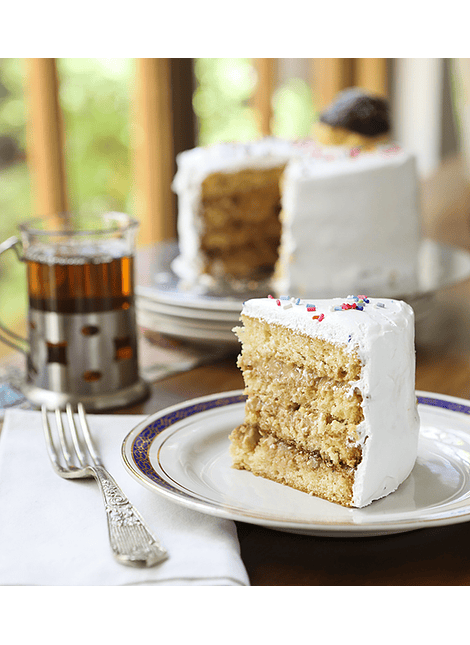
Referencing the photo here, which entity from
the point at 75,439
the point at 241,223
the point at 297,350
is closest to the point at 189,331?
the point at 75,439

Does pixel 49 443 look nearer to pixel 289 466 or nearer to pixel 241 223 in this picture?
pixel 289 466

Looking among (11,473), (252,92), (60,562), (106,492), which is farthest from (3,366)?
(252,92)

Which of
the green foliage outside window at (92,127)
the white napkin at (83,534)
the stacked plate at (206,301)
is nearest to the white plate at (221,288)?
the stacked plate at (206,301)

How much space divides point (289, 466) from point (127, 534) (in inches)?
11.3

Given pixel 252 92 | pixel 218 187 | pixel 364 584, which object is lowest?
pixel 364 584

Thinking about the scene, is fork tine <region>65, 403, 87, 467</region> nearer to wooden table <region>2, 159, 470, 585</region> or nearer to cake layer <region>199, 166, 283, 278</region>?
wooden table <region>2, 159, 470, 585</region>

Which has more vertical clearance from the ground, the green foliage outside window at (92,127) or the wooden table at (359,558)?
the green foliage outside window at (92,127)

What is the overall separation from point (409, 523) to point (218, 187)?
76.9 inches

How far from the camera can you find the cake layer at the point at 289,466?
106cm

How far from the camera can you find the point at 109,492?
104cm

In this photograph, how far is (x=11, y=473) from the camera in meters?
1.15

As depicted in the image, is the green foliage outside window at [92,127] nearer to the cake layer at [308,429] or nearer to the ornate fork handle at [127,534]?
the cake layer at [308,429]

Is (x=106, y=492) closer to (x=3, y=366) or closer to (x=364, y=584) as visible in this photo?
(x=364, y=584)

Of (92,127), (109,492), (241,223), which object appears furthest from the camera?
(92,127)
